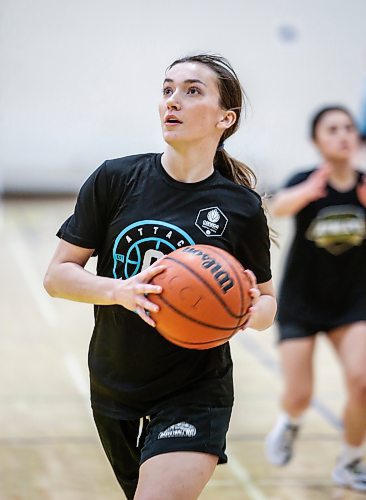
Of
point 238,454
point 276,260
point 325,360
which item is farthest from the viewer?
point 276,260

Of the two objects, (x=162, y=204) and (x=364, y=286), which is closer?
(x=162, y=204)

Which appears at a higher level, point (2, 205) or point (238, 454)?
point (238, 454)

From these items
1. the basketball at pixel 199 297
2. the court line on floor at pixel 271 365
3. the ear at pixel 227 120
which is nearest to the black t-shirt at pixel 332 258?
the court line on floor at pixel 271 365

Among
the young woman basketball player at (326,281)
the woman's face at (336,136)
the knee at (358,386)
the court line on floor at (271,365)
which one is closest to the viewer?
the knee at (358,386)

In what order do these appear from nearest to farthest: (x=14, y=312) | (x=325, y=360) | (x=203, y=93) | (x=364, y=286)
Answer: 1. (x=203, y=93)
2. (x=364, y=286)
3. (x=325, y=360)
4. (x=14, y=312)

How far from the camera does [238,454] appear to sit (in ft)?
19.5

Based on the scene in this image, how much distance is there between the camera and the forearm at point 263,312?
10.2ft

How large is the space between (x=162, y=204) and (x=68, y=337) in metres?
5.88

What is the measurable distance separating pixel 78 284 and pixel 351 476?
10.2 ft

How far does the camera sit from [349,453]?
5.51 m

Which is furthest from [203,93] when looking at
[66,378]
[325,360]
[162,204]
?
[325,360]

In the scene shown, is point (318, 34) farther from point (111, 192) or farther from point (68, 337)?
point (111, 192)

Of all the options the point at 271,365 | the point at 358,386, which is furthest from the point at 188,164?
the point at 271,365

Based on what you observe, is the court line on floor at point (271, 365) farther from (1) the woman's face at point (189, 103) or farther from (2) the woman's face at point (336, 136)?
(1) the woman's face at point (189, 103)
